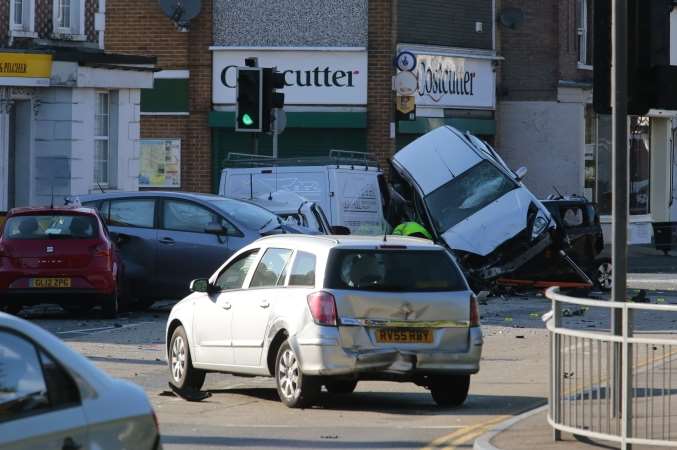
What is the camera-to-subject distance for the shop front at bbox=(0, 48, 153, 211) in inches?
1146

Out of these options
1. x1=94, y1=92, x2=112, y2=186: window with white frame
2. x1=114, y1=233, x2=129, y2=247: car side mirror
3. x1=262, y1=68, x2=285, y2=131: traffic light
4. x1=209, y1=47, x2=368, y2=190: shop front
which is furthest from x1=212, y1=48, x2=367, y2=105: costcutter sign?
x1=114, y1=233, x2=129, y2=247: car side mirror

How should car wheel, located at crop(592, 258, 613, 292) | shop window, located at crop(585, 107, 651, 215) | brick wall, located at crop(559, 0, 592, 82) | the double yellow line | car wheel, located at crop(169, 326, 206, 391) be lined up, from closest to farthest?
1. the double yellow line
2. car wheel, located at crop(169, 326, 206, 391)
3. car wheel, located at crop(592, 258, 613, 292)
4. brick wall, located at crop(559, 0, 592, 82)
5. shop window, located at crop(585, 107, 651, 215)

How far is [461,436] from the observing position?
1159 centimetres

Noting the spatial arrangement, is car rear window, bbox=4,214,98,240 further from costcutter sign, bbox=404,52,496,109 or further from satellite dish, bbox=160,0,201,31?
costcutter sign, bbox=404,52,496,109

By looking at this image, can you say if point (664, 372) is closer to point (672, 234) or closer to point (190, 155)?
point (190, 155)

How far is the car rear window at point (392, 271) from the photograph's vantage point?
13.0 m

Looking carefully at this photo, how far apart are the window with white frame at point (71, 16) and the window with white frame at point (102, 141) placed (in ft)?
4.44

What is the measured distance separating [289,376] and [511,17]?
93.2ft

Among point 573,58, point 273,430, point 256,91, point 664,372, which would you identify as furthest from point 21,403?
point 573,58

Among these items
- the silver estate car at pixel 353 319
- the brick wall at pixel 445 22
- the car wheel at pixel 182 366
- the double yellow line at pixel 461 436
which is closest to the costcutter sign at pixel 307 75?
the brick wall at pixel 445 22

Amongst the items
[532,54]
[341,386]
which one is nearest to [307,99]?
[532,54]

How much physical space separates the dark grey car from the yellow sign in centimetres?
704

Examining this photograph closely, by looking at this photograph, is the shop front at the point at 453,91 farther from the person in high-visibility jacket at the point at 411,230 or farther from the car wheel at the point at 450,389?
the car wheel at the point at 450,389

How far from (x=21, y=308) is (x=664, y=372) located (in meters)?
14.0
